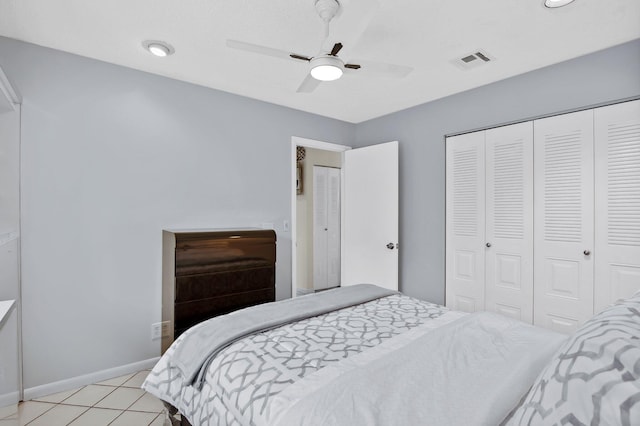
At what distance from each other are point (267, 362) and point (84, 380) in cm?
207

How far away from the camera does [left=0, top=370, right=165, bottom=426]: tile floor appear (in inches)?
80.6

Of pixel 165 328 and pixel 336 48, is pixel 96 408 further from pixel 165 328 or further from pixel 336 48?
pixel 336 48

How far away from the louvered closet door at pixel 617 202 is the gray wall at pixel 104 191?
3067 mm

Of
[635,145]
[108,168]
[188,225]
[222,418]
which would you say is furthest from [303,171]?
[222,418]

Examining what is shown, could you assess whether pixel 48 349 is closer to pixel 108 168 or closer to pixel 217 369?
pixel 108 168

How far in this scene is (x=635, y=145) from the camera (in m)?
2.30

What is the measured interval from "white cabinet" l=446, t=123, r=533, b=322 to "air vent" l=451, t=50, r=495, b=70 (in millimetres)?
675

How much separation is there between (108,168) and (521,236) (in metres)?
3.52

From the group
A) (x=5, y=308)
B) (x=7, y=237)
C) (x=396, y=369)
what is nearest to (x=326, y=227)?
(x=7, y=237)

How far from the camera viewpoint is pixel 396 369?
1241mm

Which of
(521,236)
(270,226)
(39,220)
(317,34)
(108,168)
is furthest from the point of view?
(270,226)

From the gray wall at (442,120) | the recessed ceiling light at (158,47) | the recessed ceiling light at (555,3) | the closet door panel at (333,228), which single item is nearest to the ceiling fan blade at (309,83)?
the recessed ceiling light at (158,47)

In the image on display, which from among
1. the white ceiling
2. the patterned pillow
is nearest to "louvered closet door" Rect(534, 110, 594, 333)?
the white ceiling

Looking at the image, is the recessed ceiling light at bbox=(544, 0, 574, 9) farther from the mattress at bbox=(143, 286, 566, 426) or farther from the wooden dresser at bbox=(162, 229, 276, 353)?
the wooden dresser at bbox=(162, 229, 276, 353)
